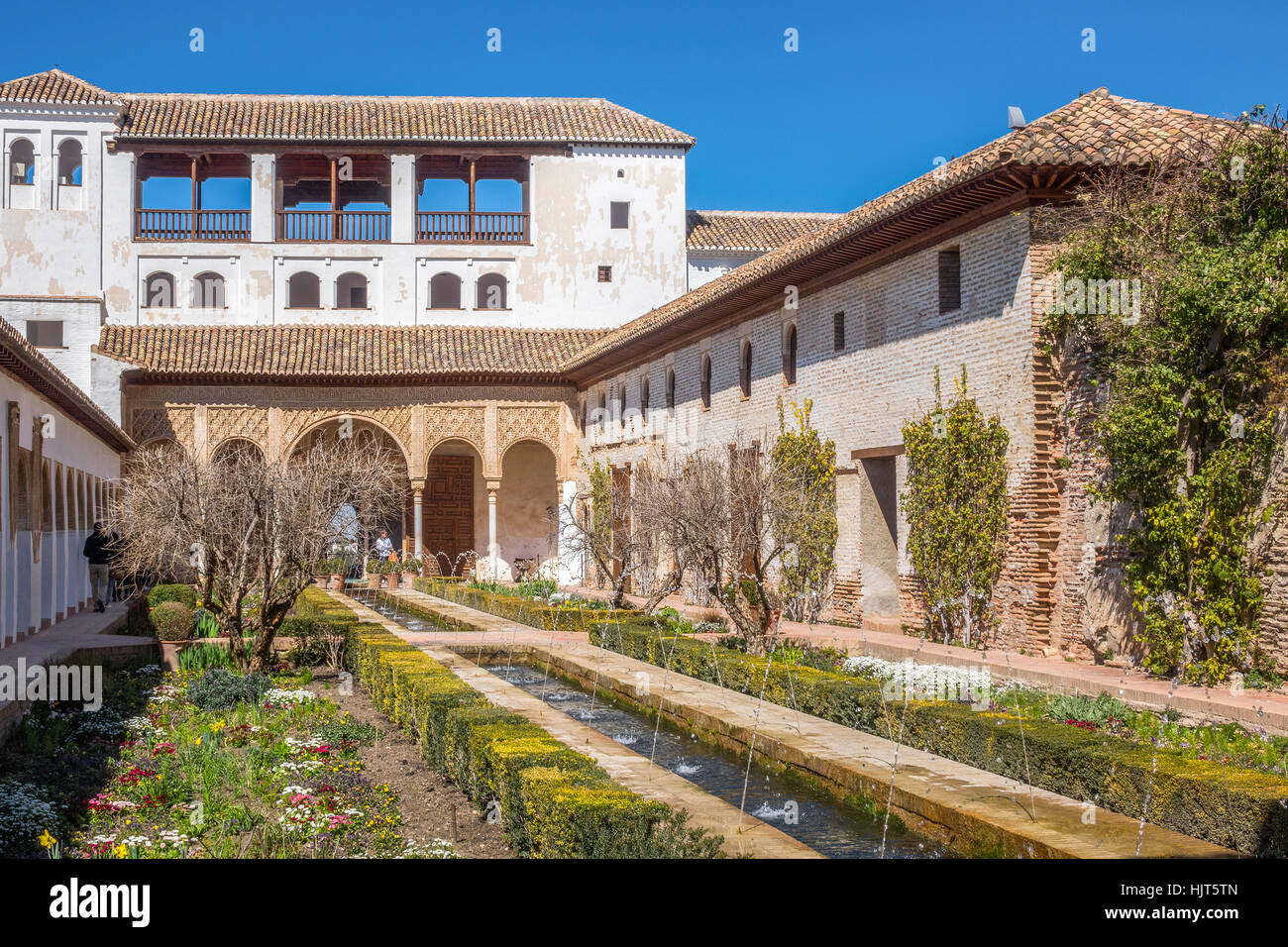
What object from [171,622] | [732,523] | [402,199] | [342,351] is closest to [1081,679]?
[732,523]

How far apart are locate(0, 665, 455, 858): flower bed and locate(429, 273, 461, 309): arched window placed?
74.3 ft

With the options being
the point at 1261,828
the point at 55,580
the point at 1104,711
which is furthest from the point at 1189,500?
the point at 55,580

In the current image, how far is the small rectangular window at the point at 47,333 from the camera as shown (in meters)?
28.5

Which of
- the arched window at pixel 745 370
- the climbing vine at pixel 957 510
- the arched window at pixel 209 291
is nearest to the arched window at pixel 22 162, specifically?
the arched window at pixel 209 291

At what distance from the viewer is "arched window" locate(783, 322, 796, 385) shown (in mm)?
19828

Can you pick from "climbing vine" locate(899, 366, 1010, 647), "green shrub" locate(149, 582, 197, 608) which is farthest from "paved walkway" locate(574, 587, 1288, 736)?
"green shrub" locate(149, 582, 197, 608)

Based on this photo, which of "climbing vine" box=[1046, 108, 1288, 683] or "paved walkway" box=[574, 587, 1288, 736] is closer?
"paved walkway" box=[574, 587, 1288, 736]

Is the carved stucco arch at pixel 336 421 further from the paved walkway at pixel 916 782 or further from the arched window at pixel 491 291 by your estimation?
the paved walkway at pixel 916 782

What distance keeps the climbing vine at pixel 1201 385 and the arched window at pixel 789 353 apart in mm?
7968

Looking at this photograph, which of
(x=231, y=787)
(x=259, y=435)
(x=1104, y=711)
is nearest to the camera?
(x=231, y=787)

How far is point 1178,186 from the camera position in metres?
11.6

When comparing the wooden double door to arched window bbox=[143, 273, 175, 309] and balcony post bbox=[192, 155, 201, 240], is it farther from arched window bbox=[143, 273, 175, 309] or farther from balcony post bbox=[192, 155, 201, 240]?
balcony post bbox=[192, 155, 201, 240]
